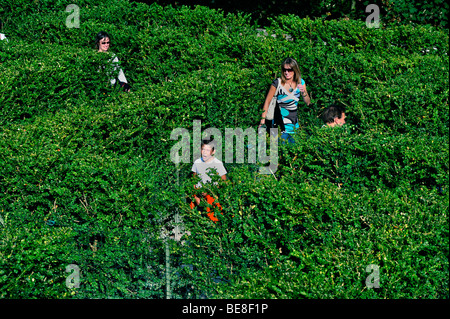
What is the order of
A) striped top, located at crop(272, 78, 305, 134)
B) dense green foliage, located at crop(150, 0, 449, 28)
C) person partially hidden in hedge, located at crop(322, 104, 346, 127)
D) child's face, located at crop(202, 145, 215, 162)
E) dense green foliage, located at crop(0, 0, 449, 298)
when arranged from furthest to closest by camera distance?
dense green foliage, located at crop(150, 0, 449, 28), striped top, located at crop(272, 78, 305, 134), person partially hidden in hedge, located at crop(322, 104, 346, 127), child's face, located at crop(202, 145, 215, 162), dense green foliage, located at crop(0, 0, 449, 298)

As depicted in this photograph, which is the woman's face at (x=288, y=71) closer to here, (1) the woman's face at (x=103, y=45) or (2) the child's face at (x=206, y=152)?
(2) the child's face at (x=206, y=152)

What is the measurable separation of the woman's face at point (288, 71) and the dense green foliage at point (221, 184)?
32.2 inches

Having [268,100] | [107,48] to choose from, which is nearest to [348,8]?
[107,48]

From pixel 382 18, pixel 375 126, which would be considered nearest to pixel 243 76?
pixel 375 126

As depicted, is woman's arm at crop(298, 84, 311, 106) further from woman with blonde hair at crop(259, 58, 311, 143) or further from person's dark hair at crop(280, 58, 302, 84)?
person's dark hair at crop(280, 58, 302, 84)

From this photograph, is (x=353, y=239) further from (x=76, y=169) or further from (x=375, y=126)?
(x=375, y=126)

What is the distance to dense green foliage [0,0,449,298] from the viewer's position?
5410 millimetres

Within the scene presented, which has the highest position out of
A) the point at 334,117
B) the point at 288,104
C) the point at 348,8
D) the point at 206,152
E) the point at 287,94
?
the point at 348,8

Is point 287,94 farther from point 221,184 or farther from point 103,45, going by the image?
point 103,45

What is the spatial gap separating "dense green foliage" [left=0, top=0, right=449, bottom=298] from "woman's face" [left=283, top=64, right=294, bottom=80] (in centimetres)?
82

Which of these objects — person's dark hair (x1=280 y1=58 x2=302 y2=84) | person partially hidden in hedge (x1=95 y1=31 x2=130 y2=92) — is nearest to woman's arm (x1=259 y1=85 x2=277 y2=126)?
person's dark hair (x1=280 y1=58 x2=302 y2=84)

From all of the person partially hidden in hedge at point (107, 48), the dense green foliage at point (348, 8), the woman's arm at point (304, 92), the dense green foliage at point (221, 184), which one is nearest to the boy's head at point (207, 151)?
the dense green foliage at point (221, 184)

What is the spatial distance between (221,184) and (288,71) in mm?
3438

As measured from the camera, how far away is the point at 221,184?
659 cm
